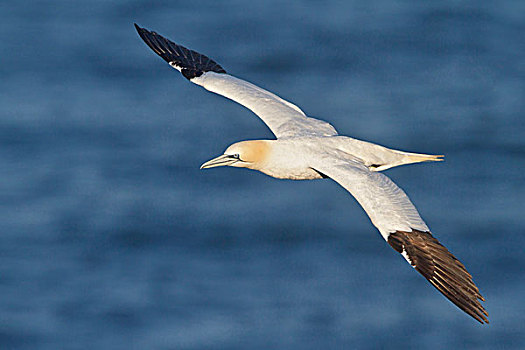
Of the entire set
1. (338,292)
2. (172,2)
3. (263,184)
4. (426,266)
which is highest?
(172,2)

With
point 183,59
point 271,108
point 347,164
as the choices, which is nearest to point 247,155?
point 347,164

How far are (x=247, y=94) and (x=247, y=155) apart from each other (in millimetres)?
2218

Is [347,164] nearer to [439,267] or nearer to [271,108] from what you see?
[439,267]

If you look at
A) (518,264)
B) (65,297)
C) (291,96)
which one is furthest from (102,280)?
(518,264)

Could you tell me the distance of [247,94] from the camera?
51.7ft

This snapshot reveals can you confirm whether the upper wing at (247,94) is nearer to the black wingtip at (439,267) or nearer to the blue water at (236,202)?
the black wingtip at (439,267)

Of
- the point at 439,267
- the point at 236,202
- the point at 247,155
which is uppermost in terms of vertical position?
the point at 236,202

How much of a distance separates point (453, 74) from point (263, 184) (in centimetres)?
597

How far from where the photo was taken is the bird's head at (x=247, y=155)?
13.7m

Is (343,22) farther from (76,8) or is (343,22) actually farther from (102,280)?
(102,280)

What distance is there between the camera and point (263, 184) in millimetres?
22938

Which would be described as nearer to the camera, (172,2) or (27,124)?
(27,124)

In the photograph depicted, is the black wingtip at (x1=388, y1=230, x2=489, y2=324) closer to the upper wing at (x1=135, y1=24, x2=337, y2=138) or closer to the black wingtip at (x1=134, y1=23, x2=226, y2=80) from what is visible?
the upper wing at (x1=135, y1=24, x2=337, y2=138)

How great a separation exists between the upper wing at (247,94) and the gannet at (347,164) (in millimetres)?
13
